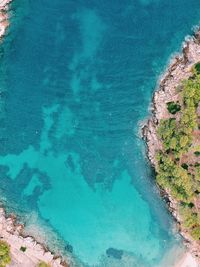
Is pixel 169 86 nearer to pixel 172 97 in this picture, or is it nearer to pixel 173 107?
pixel 172 97

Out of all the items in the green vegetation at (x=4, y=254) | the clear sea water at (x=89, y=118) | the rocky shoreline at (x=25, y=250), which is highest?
the clear sea water at (x=89, y=118)

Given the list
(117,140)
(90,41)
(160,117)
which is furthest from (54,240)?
(90,41)

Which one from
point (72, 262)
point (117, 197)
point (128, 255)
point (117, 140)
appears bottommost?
point (72, 262)

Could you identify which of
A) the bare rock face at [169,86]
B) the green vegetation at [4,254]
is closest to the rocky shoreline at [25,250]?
the green vegetation at [4,254]

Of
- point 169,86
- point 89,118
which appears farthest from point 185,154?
point 89,118

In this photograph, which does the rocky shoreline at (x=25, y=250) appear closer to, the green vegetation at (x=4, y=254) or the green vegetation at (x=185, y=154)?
the green vegetation at (x=4, y=254)

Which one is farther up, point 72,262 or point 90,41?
point 90,41

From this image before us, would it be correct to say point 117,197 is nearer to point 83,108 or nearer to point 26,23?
point 83,108
